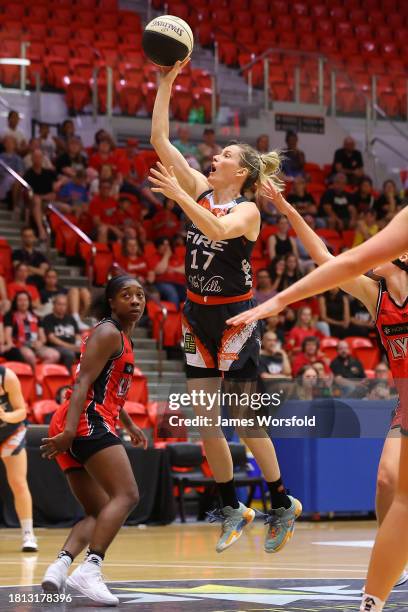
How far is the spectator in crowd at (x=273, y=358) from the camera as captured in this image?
50.9 feet

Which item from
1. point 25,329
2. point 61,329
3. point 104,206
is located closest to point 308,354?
point 61,329

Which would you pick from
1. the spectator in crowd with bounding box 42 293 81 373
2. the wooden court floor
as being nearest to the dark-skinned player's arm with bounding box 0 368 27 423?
the wooden court floor

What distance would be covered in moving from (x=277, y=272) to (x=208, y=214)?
11.3 meters

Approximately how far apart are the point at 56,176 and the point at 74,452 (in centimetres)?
1194

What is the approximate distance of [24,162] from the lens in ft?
60.5

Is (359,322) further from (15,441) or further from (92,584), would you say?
(92,584)

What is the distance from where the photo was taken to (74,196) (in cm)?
1855

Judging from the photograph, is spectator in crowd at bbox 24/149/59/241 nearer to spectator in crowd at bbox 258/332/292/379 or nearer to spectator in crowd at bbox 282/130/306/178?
spectator in crowd at bbox 258/332/292/379

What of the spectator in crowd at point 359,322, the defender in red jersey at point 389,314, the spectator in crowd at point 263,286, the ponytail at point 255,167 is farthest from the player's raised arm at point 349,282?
the spectator in crowd at point 359,322

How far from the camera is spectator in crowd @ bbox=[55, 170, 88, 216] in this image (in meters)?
18.2

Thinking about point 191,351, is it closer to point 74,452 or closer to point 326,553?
point 74,452

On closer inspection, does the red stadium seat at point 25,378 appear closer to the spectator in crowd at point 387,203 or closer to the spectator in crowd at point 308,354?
the spectator in crowd at point 308,354

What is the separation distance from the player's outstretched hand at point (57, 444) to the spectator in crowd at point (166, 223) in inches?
468

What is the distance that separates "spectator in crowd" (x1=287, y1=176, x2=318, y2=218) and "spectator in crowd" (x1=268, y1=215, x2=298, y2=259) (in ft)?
5.14
